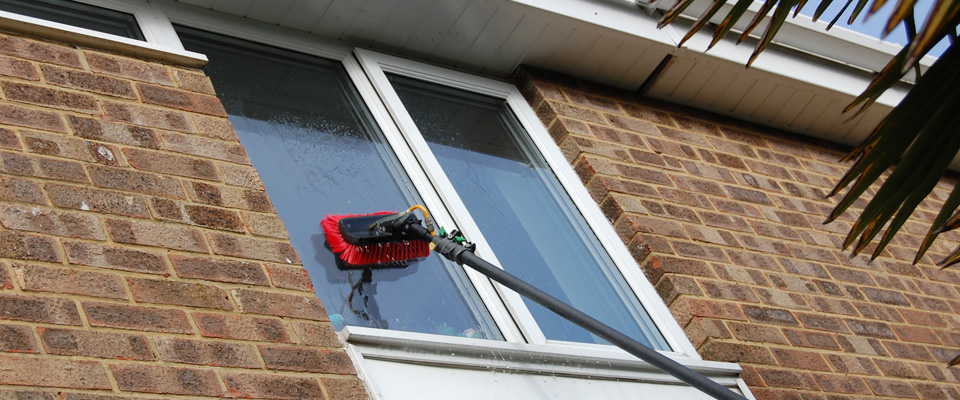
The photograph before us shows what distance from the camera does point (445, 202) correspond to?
337cm

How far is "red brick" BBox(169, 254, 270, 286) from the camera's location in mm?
2441

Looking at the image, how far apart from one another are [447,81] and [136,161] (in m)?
1.68

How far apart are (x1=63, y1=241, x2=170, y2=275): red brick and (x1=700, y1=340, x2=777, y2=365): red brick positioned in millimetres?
1941

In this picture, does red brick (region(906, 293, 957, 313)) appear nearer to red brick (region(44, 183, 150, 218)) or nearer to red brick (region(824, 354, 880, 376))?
red brick (region(824, 354, 880, 376))

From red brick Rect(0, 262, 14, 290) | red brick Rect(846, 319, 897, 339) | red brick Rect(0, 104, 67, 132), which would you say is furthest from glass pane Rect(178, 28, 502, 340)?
red brick Rect(846, 319, 897, 339)

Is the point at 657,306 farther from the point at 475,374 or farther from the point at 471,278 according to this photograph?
the point at 475,374

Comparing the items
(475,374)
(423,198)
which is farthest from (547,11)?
(475,374)

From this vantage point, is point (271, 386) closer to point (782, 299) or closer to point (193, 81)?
point (193, 81)

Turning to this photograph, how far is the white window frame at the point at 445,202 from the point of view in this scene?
2.75 meters

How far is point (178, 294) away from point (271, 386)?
332 mm

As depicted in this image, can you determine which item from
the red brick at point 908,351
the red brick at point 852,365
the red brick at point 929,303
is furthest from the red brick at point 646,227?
the red brick at point 929,303

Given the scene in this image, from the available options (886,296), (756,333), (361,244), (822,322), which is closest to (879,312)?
(886,296)

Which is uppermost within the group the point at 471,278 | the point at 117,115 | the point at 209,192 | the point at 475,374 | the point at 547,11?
the point at 547,11

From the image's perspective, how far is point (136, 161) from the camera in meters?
2.63
